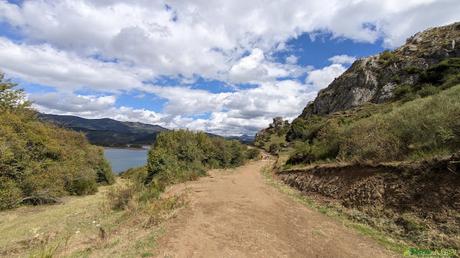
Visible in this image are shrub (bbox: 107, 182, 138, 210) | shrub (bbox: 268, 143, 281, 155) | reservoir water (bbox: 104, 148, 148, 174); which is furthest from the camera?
reservoir water (bbox: 104, 148, 148, 174)

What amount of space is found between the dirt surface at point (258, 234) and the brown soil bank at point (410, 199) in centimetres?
121

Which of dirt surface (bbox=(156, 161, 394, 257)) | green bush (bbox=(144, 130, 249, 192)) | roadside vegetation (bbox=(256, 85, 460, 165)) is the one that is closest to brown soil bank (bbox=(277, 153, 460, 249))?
roadside vegetation (bbox=(256, 85, 460, 165))

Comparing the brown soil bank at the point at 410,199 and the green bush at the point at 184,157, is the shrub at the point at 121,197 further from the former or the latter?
the brown soil bank at the point at 410,199

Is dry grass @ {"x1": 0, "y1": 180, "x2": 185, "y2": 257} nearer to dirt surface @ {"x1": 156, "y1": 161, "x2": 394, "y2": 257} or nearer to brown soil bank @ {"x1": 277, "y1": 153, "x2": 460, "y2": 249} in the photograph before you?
Answer: dirt surface @ {"x1": 156, "y1": 161, "x2": 394, "y2": 257}

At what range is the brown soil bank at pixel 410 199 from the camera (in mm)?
8141

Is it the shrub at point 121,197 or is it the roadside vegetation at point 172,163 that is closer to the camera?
the shrub at point 121,197

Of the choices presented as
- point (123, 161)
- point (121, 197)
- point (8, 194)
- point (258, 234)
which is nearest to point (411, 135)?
point (258, 234)

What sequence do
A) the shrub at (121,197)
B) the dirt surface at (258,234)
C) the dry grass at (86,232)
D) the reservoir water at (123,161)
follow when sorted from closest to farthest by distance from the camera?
the dirt surface at (258,234) < the dry grass at (86,232) < the shrub at (121,197) < the reservoir water at (123,161)

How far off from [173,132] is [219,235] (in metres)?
31.2

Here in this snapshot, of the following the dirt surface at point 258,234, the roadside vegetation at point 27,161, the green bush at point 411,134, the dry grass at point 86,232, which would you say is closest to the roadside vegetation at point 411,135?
the green bush at point 411,134

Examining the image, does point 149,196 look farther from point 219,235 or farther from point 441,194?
point 441,194

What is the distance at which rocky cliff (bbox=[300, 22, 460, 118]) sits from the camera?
67.1 metres

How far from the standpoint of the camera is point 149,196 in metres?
17.6

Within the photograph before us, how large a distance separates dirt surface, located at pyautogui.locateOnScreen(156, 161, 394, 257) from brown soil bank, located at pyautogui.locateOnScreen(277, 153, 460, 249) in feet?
3.96
